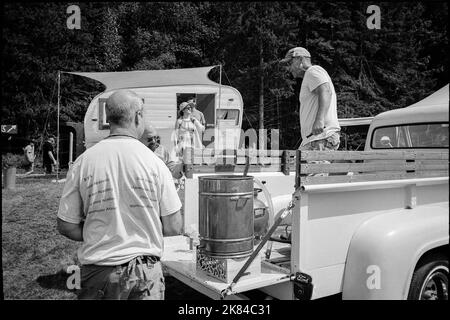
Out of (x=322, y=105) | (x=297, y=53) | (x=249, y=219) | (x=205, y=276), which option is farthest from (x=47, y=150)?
(x=249, y=219)

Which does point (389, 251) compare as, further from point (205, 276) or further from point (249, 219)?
point (205, 276)

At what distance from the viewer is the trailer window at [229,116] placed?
10.7m

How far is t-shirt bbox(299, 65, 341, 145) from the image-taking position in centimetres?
335

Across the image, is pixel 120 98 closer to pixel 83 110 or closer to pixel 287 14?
pixel 287 14

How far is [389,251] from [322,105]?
164 cm

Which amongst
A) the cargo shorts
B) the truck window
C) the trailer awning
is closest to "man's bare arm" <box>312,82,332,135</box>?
the truck window

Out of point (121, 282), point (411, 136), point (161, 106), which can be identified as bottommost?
point (121, 282)

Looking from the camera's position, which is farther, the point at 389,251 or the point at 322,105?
the point at 322,105

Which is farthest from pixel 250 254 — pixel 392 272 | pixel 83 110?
pixel 83 110

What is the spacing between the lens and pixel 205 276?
227 cm

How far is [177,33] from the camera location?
14477 millimetres

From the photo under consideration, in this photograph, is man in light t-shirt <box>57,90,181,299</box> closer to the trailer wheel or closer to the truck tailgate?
the truck tailgate

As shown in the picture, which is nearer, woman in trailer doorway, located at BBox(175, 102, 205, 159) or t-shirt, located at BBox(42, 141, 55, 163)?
woman in trailer doorway, located at BBox(175, 102, 205, 159)

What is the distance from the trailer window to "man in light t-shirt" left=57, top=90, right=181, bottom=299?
8932 mm
